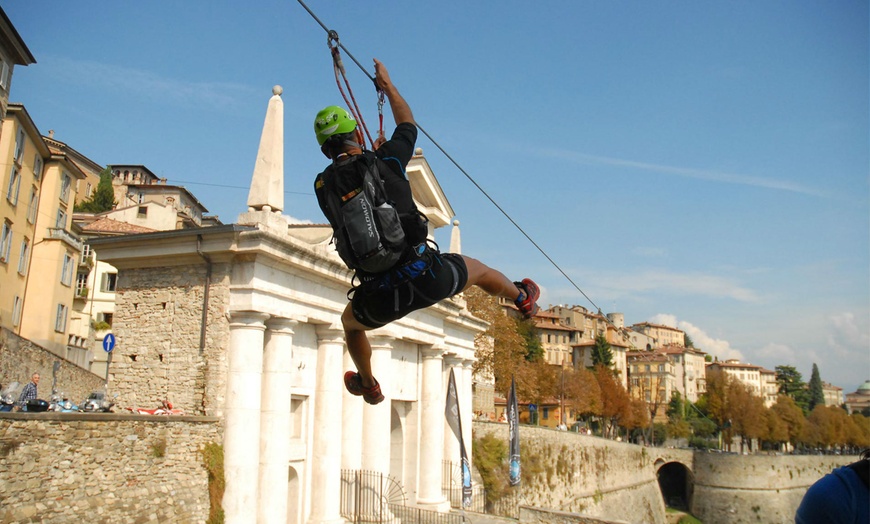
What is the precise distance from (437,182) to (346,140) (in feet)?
65.3

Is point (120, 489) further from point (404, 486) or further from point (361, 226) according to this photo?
point (404, 486)

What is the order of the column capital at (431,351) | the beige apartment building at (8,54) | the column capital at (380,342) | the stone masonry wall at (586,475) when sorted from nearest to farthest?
1. the column capital at (380,342)
2. the column capital at (431,351)
3. the beige apartment building at (8,54)
4. the stone masonry wall at (586,475)

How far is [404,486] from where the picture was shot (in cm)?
2530

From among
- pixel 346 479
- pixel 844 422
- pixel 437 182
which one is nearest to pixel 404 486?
pixel 346 479

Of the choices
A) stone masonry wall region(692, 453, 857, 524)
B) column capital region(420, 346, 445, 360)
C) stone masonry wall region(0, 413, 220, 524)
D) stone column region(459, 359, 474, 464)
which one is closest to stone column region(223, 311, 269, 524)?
stone masonry wall region(0, 413, 220, 524)

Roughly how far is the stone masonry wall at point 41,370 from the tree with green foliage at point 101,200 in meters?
45.1

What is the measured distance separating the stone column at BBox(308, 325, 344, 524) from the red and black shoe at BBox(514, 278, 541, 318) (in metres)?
13.7

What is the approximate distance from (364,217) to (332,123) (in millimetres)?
949

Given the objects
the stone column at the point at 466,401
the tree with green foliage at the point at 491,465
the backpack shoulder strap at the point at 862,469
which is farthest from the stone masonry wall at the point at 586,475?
the backpack shoulder strap at the point at 862,469

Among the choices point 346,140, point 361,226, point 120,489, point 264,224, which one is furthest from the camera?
point 264,224

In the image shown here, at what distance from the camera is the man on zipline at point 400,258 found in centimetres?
543

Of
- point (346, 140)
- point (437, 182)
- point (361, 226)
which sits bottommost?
point (361, 226)

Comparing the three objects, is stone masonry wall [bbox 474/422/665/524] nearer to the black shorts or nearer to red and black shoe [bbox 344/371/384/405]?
red and black shoe [bbox 344/371/384/405]

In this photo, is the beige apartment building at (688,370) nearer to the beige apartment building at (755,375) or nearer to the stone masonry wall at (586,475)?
the beige apartment building at (755,375)
